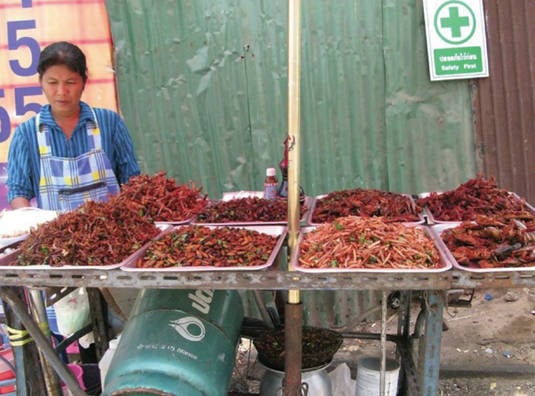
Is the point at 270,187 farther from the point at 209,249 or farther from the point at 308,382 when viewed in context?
the point at 308,382

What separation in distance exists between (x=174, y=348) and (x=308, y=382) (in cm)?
83

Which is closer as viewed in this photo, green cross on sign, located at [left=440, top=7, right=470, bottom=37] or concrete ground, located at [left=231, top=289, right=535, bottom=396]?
concrete ground, located at [left=231, top=289, right=535, bottom=396]

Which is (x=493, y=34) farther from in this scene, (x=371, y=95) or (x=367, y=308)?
(x=367, y=308)

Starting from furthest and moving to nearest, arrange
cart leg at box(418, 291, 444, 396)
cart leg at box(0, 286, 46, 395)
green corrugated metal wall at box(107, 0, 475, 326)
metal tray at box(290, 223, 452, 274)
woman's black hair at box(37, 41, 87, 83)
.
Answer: green corrugated metal wall at box(107, 0, 475, 326) < woman's black hair at box(37, 41, 87, 83) < cart leg at box(0, 286, 46, 395) < cart leg at box(418, 291, 444, 396) < metal tray at box(290, 223, 452, 274)

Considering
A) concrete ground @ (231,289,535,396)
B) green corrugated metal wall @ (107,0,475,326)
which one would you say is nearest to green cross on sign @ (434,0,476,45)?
green corrugated metal wall @ (107,0,475,326)

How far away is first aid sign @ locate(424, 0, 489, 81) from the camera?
4.42 meters

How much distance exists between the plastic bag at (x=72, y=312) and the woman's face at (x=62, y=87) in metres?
1.25

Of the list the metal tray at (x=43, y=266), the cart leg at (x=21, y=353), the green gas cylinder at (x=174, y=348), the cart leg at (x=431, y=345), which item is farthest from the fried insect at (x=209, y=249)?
the cart leg at (x=21, y=353)

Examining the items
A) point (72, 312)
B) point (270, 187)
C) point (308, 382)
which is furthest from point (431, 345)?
point (72, 312)

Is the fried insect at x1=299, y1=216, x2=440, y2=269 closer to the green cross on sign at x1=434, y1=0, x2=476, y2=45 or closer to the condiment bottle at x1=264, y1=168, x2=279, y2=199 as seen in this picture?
the condiment bottle at x1=264, y1=168, x2=279, y2=199

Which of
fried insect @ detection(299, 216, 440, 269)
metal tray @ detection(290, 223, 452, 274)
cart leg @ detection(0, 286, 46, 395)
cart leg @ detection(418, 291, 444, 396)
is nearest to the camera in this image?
metal tray @ detection(290, 223, 452, 274)

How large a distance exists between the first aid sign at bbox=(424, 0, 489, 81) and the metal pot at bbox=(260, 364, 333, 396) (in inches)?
116

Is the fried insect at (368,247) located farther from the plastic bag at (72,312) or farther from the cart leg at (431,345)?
the plastic bag at (72,312)

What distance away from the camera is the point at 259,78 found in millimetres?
4680
